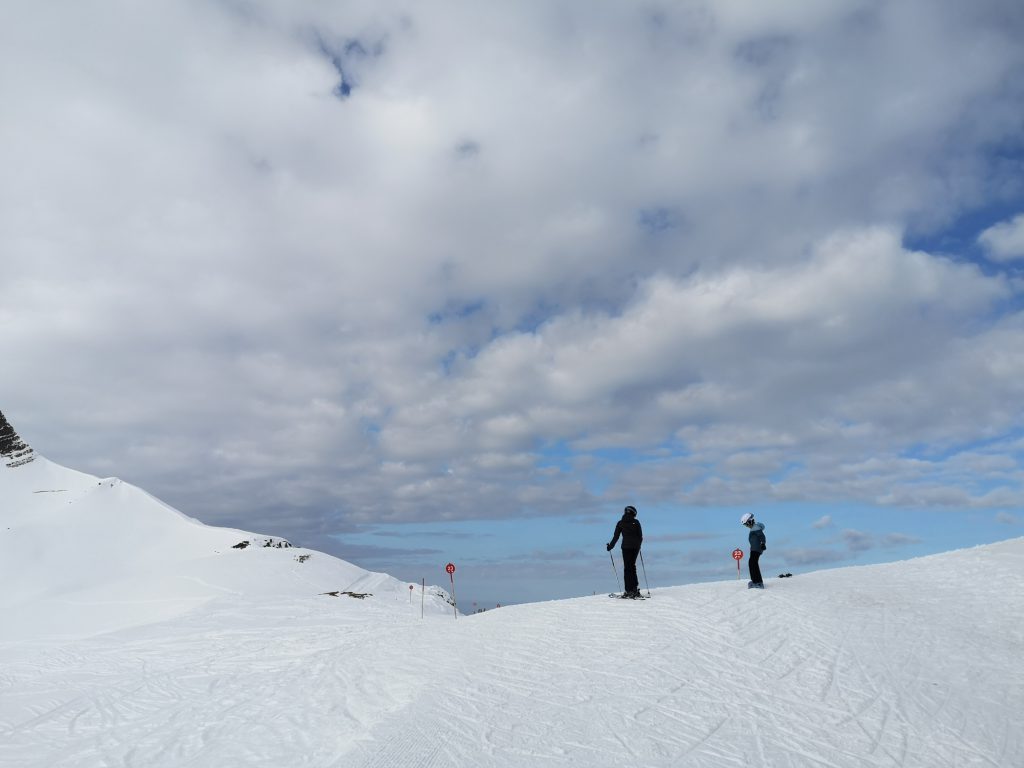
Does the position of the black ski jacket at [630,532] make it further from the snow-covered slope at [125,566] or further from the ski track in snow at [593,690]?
the snow-covered slope at [125,566]

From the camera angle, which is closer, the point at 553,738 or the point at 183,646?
the point at 553,738

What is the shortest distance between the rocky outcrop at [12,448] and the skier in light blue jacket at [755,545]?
75.9m

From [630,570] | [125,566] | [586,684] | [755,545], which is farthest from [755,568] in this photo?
[125,566]

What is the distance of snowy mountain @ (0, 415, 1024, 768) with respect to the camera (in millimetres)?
9117

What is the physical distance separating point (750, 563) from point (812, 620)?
407 cm

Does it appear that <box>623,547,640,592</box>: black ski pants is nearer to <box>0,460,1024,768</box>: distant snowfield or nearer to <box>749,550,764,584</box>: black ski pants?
<box>0,460,1024,768</box>: distant snowfield

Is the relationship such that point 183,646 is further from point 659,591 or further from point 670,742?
point 670,742

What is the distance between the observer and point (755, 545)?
18.8 m

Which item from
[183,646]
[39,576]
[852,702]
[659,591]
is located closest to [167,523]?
[39,576]

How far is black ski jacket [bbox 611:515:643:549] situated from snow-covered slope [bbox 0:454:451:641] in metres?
17.1

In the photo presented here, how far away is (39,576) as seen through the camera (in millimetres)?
43188

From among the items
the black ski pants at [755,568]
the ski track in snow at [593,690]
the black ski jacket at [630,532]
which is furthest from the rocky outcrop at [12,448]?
the black ski pants at [755,568]

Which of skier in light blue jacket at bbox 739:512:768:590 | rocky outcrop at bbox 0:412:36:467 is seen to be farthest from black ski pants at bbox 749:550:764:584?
rocky outcrop at bbox 0:412:36:467

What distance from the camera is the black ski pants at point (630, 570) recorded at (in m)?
17.7
